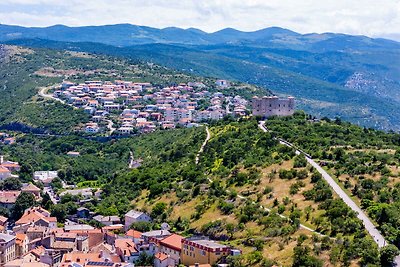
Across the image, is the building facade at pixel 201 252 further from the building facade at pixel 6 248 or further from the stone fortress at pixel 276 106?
the stone fortress at pixel 276 106

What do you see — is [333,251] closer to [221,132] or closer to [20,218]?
[20,218]

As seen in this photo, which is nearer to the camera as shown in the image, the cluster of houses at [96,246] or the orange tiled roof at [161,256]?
the cluster of houses at [96,246]

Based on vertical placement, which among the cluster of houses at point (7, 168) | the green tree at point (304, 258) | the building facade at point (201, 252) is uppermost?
the green tree at point (304, 258)

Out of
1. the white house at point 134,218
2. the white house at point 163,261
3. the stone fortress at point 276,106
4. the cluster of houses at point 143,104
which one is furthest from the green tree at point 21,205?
the cluster of houses at point 143,104

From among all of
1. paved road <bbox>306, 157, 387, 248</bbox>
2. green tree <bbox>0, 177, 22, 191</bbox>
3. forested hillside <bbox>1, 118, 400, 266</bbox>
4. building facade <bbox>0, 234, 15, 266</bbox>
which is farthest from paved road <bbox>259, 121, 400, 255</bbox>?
green tree <bbox>0, 177, 22, 191</bbox>

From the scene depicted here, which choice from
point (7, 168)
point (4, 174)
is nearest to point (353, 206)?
point (4, 174)

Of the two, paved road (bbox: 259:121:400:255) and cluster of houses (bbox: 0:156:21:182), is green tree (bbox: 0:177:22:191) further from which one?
paved road (bbox: 259:121:400:255)

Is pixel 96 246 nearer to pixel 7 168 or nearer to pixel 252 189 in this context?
pixel 252 189
